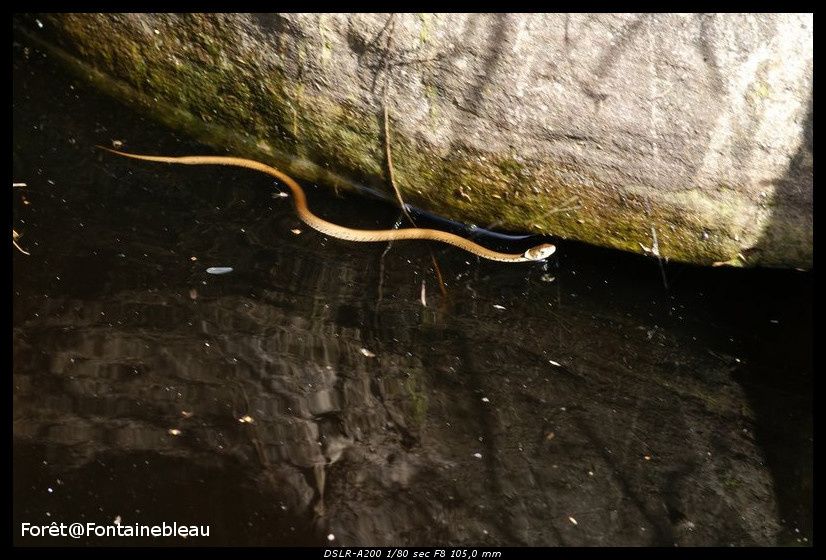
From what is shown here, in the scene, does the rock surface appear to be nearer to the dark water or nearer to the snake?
the snake

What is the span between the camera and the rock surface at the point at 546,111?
14.9 ft

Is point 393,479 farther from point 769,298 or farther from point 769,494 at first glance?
point 769,298

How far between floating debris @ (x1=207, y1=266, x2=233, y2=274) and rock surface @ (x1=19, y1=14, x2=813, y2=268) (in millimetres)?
1109

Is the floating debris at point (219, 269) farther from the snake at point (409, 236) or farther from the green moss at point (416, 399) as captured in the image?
the green moss at point (416, 399)

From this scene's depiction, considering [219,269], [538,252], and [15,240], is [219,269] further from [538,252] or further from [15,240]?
[538,252]

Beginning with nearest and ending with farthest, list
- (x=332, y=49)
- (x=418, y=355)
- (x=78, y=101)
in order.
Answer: (x=418, y=355), (x=332, y=49), (x=78, y=101)

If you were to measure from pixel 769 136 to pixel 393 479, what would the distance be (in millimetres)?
2746

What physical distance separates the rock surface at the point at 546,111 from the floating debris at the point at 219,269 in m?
1.11

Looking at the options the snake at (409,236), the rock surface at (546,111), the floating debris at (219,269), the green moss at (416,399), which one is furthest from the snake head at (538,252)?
the floating debris at (219,269)

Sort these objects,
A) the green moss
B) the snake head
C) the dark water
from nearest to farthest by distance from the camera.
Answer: the dark water, the green moss, the snake head

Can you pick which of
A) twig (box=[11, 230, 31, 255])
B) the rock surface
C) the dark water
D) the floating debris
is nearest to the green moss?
the dark water

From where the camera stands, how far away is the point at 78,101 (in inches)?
224

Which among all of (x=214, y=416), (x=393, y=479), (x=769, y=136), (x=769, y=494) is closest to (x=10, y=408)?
(x=214, y=416)

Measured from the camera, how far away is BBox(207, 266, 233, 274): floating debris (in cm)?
456
